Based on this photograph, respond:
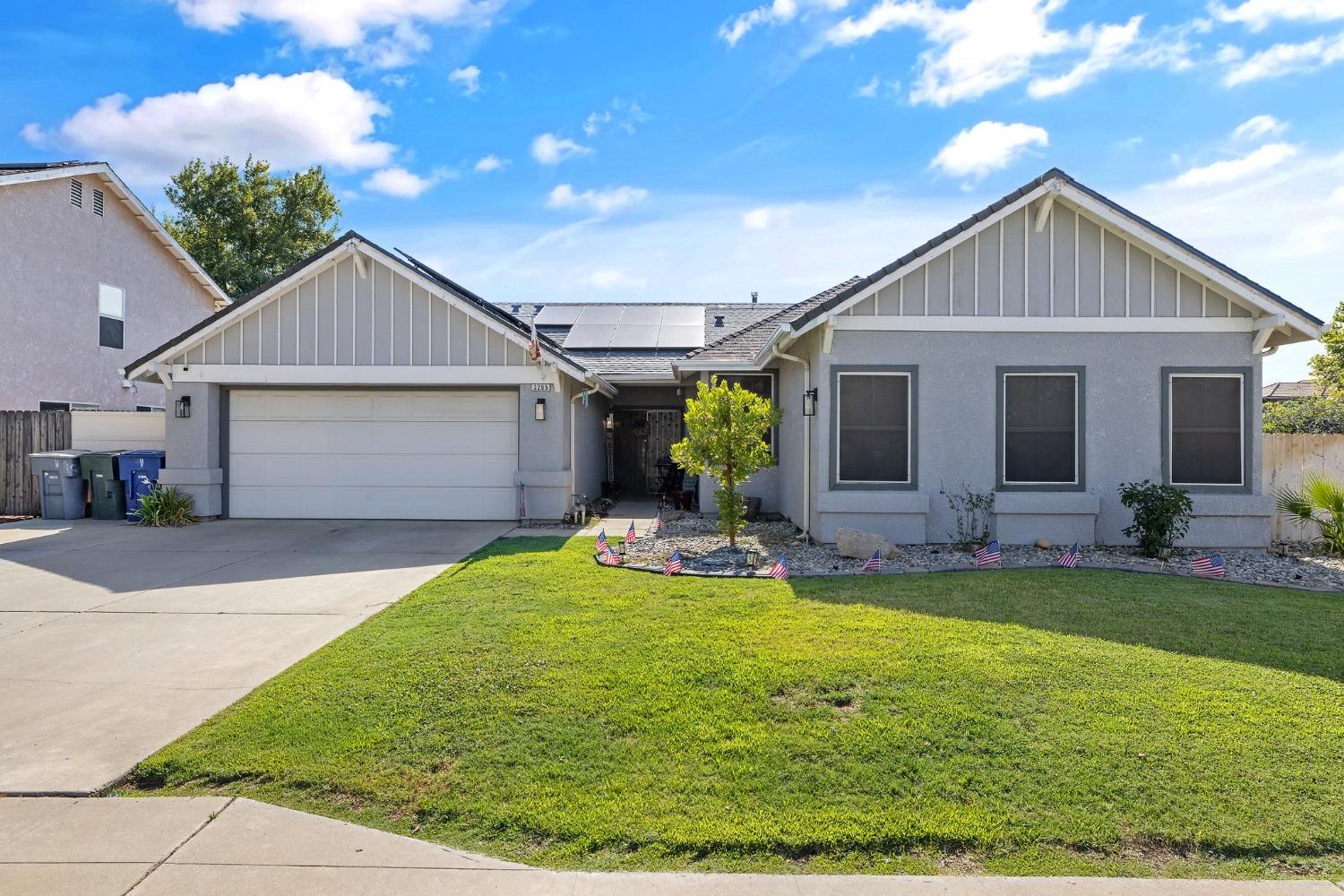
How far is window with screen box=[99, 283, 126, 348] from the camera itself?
699 inches

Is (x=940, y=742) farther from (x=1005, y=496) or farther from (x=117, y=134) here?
(x=117, y=134)

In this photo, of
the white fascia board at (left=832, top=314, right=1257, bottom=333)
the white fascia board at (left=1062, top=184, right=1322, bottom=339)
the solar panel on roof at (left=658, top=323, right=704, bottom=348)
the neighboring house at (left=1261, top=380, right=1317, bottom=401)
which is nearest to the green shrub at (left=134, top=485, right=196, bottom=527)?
the solar panel on roof at (left=658, top=323, right=704, bottom=348)

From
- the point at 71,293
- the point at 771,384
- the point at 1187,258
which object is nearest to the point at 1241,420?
the point at 1187,258

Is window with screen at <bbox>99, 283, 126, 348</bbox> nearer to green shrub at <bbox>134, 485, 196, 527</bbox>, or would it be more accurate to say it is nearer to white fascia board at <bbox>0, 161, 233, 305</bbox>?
white fascia board at <bbox>0, 161, 233, 305</bbox>

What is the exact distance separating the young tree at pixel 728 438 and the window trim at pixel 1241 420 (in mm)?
5157

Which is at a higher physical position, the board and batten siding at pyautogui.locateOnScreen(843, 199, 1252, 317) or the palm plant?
the board and batten siding at pyautogui.locateOnScreen(843, 199, 1252, 317)

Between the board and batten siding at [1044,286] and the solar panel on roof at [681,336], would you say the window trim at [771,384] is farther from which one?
the board and batten siding at [1044,286]

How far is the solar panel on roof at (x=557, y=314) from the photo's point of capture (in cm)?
1968

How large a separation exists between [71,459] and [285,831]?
13787 mm

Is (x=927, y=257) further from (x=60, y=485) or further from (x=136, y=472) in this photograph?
(x=60, y=485)

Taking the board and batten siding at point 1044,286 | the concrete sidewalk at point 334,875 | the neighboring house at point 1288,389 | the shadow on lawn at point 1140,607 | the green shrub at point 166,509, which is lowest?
the concrete sidewalk at point 334,875

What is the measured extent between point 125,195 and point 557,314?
10435 millimetres

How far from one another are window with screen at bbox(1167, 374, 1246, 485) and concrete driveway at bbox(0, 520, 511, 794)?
9.49 metres

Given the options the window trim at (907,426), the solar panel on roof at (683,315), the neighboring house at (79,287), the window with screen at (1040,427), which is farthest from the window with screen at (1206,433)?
the neighboring house at (79,287)
